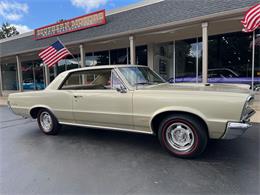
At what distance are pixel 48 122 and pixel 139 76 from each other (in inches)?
106

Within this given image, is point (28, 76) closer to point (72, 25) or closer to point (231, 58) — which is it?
point (72, 25)

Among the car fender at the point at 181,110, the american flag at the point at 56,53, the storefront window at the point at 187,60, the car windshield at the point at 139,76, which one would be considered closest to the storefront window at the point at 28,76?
the american flag at the point at 56,53

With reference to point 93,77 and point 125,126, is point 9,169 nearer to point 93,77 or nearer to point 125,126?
point 125,126

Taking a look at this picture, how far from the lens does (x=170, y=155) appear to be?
3.63 m

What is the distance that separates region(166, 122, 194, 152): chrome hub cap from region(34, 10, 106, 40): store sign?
8519 mm

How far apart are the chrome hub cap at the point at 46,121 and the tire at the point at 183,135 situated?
3013 mm

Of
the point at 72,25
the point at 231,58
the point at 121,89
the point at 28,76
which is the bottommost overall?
the point at 121,89

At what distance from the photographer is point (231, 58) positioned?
10.4 metres

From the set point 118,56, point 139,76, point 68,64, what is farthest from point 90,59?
point 139,76

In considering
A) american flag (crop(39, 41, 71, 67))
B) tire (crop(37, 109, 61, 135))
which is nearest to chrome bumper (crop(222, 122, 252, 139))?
tire (crop(37, 109, 61, 135))

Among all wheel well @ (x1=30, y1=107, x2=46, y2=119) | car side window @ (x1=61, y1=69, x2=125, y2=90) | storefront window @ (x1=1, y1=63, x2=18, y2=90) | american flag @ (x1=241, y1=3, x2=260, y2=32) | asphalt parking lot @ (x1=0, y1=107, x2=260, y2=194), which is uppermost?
american flag @ (x1=241, y1=3, x2=260, y2=32)

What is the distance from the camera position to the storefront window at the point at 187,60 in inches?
437

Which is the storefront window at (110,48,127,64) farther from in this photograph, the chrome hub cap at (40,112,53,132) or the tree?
the tree

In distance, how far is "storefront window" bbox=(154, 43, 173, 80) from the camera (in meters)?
12.2
